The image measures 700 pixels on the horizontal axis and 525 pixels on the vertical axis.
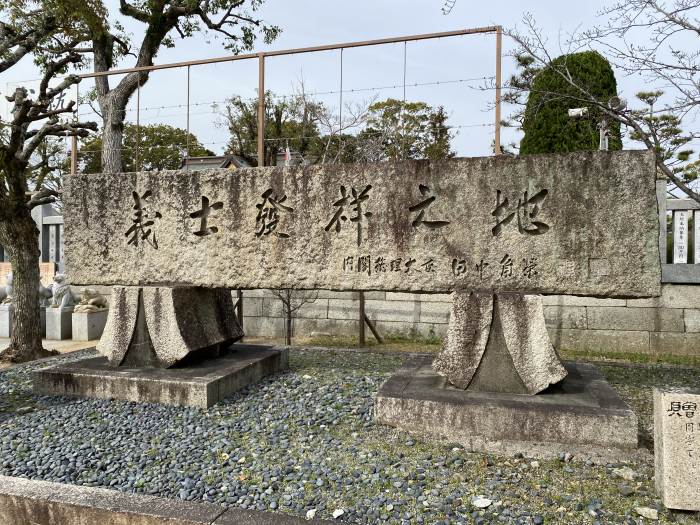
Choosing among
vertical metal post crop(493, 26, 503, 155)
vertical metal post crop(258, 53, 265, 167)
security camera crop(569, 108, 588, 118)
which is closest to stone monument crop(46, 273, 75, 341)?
vertical metal post crop(258, 53, 265, 167)

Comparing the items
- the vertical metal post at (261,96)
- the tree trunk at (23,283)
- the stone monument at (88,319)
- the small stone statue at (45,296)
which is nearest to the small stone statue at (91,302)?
the stone monument at (88,319)

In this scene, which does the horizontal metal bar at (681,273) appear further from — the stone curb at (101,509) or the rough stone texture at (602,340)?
the stone curb at (101,509)

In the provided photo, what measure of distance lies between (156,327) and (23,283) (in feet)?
11.1

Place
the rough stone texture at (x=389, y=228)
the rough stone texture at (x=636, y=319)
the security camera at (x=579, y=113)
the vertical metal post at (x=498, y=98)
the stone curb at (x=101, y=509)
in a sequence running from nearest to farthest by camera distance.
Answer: the stone curb at (x=101, y=509)
the rough stone texture at (x=389, y=228)
the vertical metal post at (x=498, y=98)
the security camera at (x=579, y=113)
the rough stone texture at (x=636, y=319)

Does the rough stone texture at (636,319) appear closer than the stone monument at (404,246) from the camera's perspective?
No

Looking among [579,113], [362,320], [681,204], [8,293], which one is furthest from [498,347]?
[8,293]

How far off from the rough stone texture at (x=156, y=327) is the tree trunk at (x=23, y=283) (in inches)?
106

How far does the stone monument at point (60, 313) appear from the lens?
9.40 metres

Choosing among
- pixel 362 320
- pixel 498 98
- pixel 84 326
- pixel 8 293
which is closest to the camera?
pixel 498 98

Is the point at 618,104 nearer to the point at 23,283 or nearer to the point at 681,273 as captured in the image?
the point at 681,273

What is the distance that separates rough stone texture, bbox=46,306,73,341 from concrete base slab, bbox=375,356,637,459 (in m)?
8.03

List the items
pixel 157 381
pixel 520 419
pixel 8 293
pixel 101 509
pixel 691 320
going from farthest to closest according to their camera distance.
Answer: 1. pixel 8 293
2. pixel 691 320
3. pixel 157 381
4. pixel 520 419
5. pixel 101 509

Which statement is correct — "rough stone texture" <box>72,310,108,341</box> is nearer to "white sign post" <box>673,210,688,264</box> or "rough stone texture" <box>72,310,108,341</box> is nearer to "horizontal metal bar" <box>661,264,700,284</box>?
"horizontal metal bar" <box>661,264,700,284</box>

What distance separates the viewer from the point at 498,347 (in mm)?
3869
